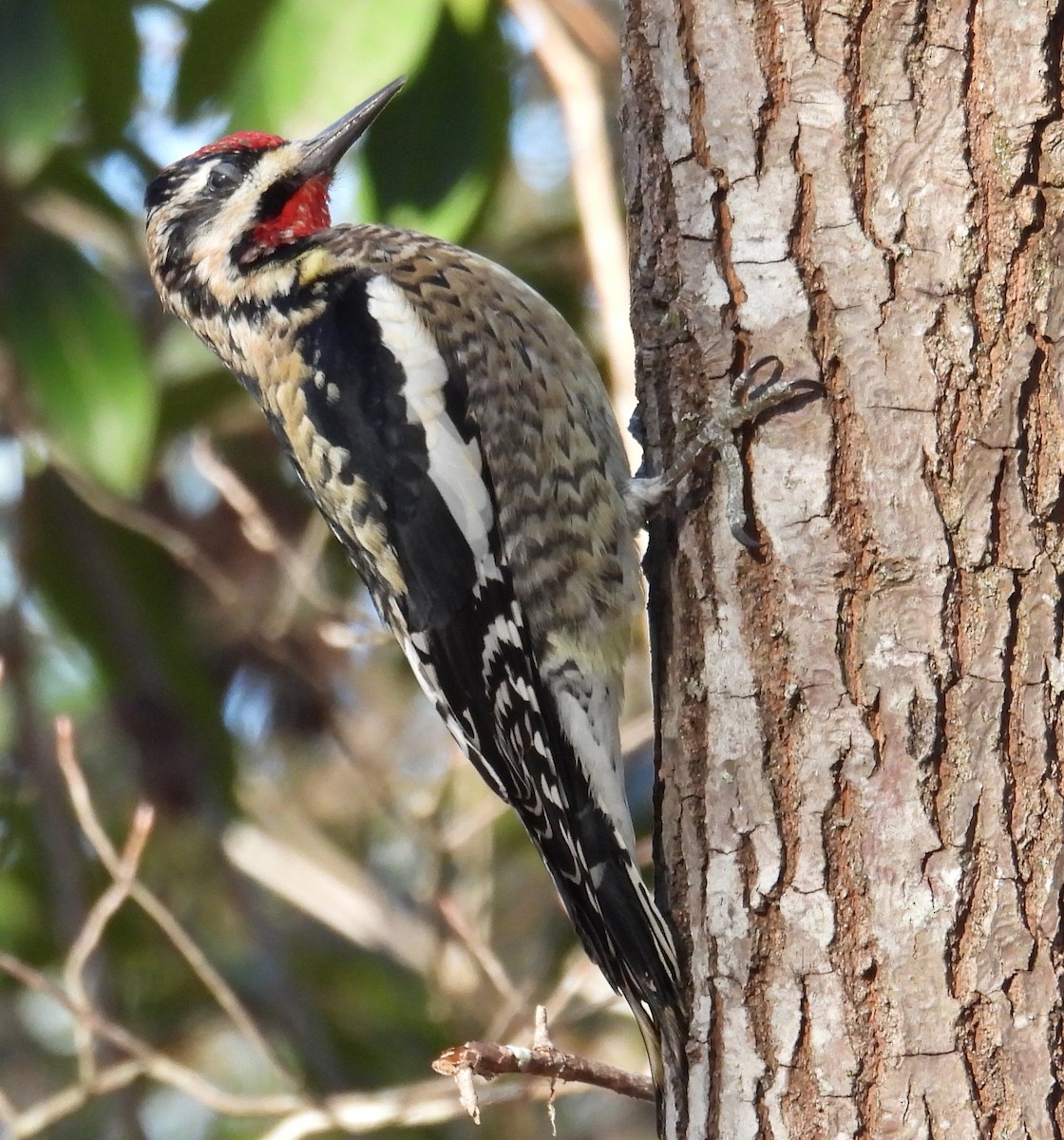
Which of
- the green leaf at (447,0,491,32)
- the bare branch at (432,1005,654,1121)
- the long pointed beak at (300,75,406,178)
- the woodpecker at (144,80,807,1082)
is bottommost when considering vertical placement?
the bare branch at (432,1005,654,1121)

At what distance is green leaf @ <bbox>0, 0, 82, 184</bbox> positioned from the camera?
323cm

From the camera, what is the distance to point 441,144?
10.9 ft

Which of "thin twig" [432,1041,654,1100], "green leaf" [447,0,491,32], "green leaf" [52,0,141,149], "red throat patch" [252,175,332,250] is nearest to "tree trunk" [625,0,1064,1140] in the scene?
"thin twig" [432,1041,654,1100]

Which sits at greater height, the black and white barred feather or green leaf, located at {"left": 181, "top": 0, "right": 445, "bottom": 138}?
green leaf, located at {"left": 181, "top": 0, "right": 445, "bottom": 138}

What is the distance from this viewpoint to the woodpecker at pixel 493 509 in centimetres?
238

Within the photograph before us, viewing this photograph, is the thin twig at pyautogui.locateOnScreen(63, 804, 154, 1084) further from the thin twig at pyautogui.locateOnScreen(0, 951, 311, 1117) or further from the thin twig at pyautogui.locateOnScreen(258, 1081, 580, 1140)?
the thin twig at pyautogui.locateOnScreen(258, 1081, 580, 1140)

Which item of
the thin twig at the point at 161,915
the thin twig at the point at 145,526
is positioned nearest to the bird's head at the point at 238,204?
the thin twig at the point at 145,526

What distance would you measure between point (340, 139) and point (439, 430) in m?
0.80

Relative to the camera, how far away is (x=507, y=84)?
354cm

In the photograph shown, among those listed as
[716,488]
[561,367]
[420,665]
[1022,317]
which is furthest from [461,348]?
[1022,317]

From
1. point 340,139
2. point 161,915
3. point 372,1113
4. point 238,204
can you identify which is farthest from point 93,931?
point 340,139

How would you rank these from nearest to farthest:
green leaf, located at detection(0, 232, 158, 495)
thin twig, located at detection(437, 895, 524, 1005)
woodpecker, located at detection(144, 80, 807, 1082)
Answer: woodpecker, located at detection(144, 80, 807, 1082) < thin twig, located at detection(437, 895, 524, 1005) < green leaf, located at detection(0, 232, 158, 495)

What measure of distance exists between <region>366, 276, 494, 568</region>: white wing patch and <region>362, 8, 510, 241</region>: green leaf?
82cm

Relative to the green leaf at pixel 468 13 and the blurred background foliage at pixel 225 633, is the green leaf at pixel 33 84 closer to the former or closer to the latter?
the blurred background foliage at pixel 225 633
